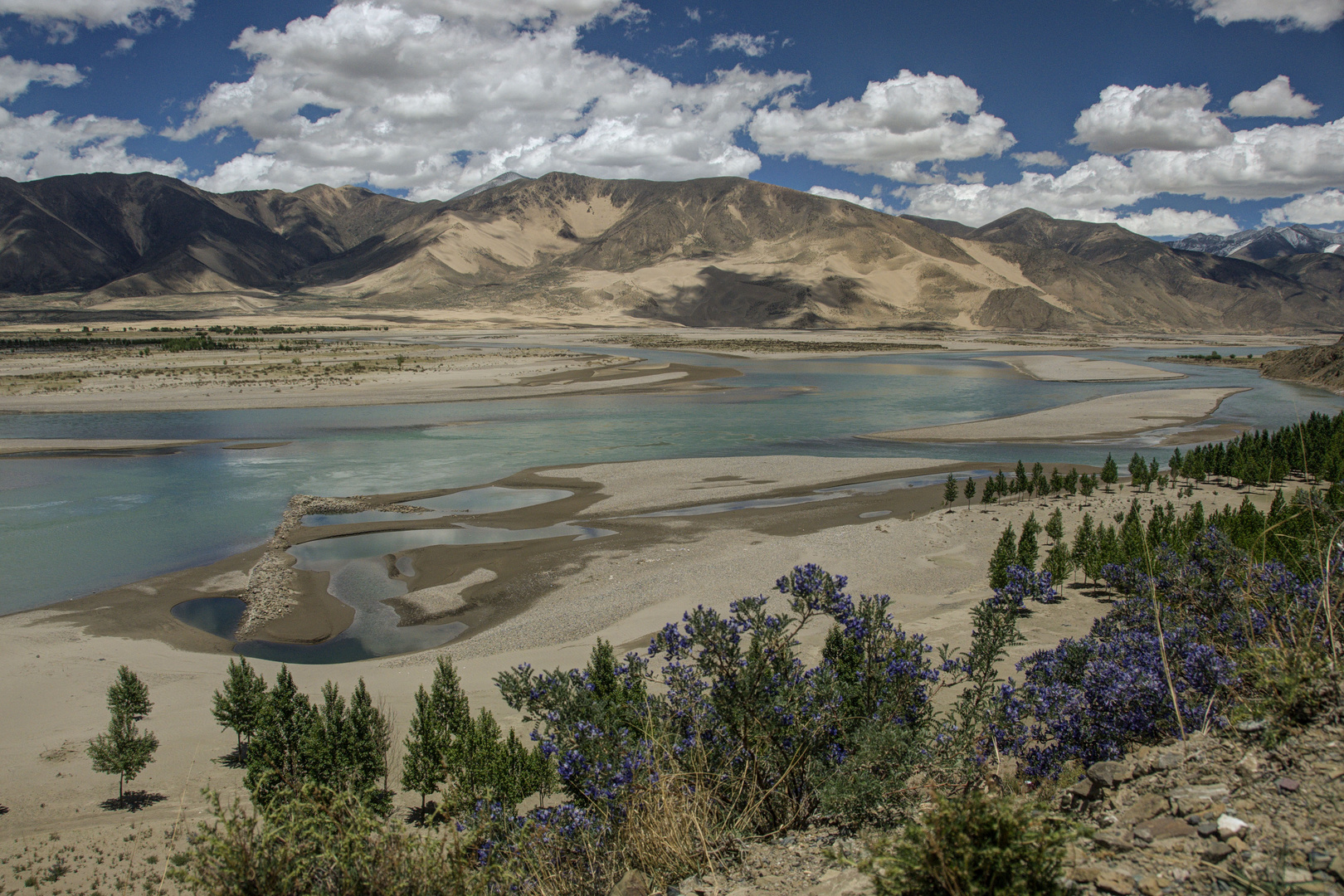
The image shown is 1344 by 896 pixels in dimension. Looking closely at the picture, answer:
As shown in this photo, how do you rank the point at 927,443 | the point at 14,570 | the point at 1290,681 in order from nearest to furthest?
1. the point at 1290,681
2. the point at 14,570
3. the point at 927,443

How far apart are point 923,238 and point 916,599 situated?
628 ft

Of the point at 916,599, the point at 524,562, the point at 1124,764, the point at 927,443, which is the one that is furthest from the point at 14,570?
the point at 927,443

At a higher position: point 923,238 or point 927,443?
point 923,238

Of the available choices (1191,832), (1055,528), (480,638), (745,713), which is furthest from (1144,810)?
(1055,528)

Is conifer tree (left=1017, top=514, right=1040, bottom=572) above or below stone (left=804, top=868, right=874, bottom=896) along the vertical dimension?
below

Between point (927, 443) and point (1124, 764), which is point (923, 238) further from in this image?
point (1124, 764)

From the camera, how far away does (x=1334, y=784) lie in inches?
130

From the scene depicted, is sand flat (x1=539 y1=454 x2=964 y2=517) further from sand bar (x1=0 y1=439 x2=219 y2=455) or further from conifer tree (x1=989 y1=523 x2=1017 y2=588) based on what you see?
sand bar (x1=0 y1=439 x2=219 y2=455)

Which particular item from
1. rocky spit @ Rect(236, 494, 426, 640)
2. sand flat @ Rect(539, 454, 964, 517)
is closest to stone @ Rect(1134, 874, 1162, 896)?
rocky spit @ Rect(236, 494, 426, 640)

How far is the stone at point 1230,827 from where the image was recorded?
10.5 ft

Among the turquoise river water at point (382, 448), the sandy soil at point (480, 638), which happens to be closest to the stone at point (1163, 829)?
the sandy soil at point (480, 638)

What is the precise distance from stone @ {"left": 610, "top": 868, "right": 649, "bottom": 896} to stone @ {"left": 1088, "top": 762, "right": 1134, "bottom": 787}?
251cm

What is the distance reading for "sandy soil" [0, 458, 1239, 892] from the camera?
7.99 meters

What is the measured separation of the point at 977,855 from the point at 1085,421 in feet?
137
